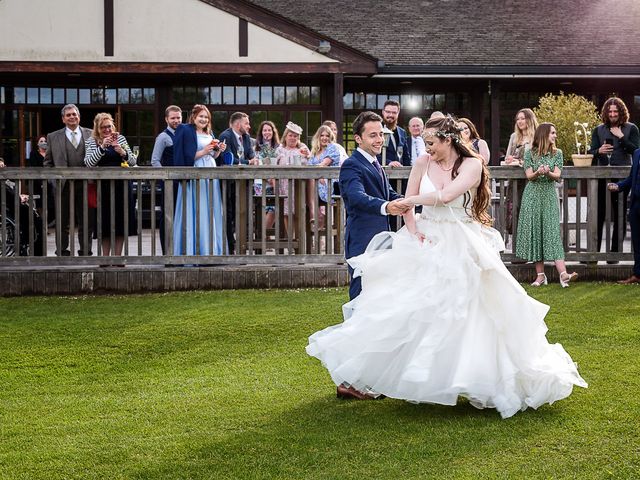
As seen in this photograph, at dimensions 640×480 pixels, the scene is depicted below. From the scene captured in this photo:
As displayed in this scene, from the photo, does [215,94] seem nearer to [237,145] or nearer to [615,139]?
[237,145]

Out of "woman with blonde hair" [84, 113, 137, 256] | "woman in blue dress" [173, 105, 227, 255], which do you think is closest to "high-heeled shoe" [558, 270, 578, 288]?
"woman in blue dress" [173, 105, 227, 255]

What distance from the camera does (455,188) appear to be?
263 inches

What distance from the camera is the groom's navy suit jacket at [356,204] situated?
729 cm

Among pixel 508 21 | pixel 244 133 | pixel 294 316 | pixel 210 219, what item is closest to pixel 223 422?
pixel 294 316

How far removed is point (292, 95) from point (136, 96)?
11.4ft

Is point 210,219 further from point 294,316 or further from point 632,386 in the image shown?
point 632,386

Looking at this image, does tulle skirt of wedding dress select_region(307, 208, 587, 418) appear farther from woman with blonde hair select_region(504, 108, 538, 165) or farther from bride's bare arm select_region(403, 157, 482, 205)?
woman with blonde hair select_region(504, 108, 538, 165)

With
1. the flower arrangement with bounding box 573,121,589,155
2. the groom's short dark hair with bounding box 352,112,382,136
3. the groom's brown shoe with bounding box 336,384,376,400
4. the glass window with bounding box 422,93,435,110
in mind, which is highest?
the glass window with bounding box 422,93,435,110

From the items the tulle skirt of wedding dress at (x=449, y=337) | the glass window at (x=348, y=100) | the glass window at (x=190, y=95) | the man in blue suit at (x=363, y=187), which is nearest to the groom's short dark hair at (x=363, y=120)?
the man in blue suit at (x=363, y=187)

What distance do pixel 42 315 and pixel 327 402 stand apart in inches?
175

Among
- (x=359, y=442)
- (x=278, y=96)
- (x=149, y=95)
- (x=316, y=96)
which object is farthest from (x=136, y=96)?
→ (x=359, y=442)

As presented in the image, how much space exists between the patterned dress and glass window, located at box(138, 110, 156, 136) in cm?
1363

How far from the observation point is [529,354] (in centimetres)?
639

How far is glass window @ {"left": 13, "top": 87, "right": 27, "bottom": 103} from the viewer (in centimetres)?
2378
